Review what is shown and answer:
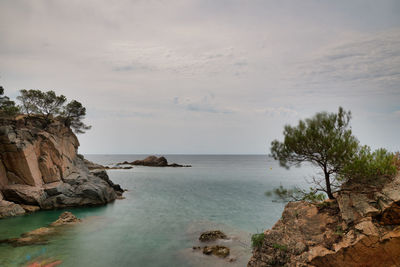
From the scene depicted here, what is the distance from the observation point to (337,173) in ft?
40.5

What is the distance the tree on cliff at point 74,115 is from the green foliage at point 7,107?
6.84m

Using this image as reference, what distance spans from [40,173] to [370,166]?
34.5 metres

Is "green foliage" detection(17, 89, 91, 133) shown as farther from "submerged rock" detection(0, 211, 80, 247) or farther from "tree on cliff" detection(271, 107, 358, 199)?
"tree on cliff" detection(271, 107, 358, 199)

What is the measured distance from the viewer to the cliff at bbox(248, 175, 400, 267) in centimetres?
912

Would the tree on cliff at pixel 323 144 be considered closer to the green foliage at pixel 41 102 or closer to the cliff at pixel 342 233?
the cliff at pixel 342 233

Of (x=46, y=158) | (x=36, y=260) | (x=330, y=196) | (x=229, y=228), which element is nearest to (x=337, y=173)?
(x=330, y=196)

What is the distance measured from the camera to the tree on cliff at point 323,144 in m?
11.9

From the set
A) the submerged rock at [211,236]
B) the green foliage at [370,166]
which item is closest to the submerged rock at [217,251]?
the submerged rock at [211,236]

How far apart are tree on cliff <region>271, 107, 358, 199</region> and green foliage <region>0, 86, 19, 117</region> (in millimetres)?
33434

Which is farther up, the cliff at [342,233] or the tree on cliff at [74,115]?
the tree on cliff at [74,115]

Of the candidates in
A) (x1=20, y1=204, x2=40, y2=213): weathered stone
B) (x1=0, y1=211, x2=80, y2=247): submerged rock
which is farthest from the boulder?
(x1=0, y1=211, x2=80, y2=247): submerged rock

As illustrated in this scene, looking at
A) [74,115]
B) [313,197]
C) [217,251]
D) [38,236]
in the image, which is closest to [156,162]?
[74,115]

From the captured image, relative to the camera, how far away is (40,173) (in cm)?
2850

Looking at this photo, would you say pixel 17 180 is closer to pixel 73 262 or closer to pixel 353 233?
pixel 73 262
